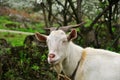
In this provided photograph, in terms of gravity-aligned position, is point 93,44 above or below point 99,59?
below

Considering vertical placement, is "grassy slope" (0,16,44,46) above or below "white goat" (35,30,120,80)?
below

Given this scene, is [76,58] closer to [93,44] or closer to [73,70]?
[73,70]

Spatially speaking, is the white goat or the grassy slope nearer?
the white goat

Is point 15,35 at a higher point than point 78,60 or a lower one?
lower

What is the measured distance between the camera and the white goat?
693 cm

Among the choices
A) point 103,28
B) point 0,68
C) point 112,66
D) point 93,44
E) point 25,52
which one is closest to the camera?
point 112,66

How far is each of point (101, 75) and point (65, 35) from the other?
90 cm

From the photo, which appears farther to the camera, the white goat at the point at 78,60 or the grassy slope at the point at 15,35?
the grassy slope at the point at 15,35

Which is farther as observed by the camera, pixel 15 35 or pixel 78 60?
pixel 15 35

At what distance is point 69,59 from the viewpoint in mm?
7250

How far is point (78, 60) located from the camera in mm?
7293

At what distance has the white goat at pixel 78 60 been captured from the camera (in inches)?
273

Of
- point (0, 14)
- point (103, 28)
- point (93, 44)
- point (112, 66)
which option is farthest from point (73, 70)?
point (0, 14)

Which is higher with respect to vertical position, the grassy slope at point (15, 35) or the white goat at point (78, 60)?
the white goat at point (78, 60)
